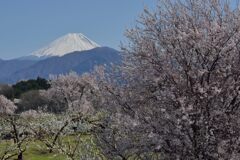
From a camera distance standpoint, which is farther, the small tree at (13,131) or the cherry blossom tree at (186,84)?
the small tree at (13,131)

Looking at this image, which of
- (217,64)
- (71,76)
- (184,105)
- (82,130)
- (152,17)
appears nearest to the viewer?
(184,105)

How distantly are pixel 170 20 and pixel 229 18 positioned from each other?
5.12 ft

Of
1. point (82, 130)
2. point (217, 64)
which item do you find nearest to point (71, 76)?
point (82, 130)

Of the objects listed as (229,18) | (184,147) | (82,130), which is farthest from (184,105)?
(82,130)

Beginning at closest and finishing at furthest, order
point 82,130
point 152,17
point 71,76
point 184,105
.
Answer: point 184,105 < point 152,17 < point 82,130 < point 71,76

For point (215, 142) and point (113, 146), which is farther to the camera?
point (113, 146)

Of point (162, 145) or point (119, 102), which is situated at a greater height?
point (119, 102)

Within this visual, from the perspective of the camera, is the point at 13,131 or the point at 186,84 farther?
the point at 13,131

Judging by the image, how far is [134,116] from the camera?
13.5 metres

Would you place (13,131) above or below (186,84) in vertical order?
below

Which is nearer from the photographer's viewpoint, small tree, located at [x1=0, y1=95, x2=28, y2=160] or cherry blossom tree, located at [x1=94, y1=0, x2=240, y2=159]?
cherry blossom tree, located at [x1=94, y1=0, x2=240, y2=159]

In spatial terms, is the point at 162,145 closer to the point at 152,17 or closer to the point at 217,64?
the point at 217,64

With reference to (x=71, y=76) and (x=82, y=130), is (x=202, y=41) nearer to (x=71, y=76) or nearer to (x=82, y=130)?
(x=82, y=130)

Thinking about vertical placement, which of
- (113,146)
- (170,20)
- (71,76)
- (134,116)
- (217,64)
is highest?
(71,76)
